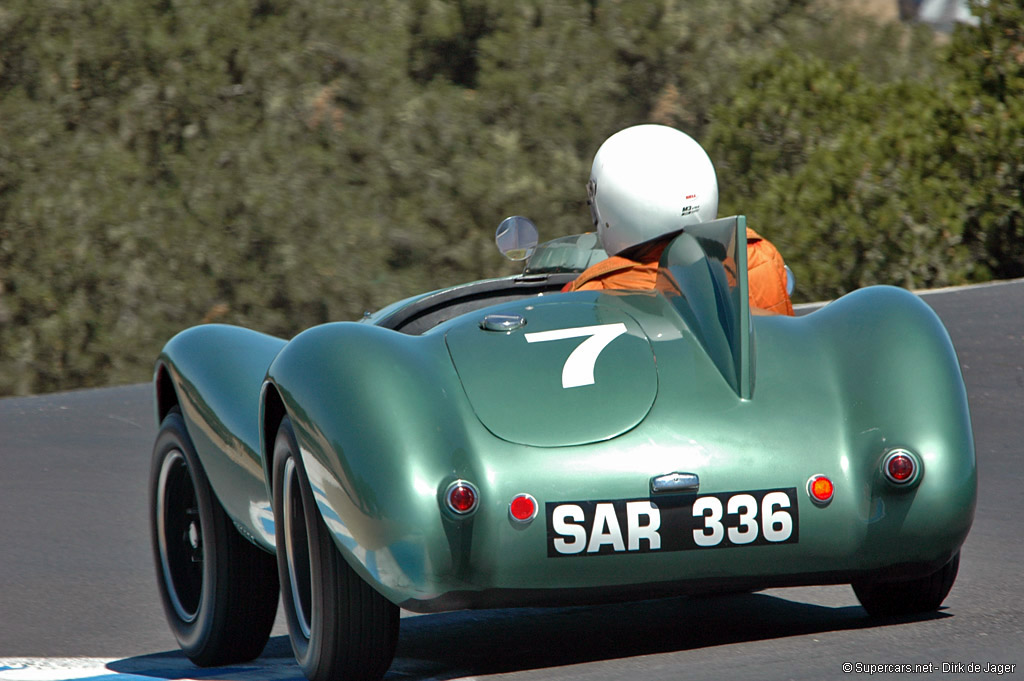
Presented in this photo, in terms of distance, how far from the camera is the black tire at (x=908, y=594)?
161 inches

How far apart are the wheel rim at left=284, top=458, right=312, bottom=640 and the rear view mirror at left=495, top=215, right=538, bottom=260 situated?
1375mm

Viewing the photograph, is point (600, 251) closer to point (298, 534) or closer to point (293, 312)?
point (298, 534)

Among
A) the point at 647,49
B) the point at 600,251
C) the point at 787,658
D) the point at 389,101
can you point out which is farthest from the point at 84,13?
the point at 787,658

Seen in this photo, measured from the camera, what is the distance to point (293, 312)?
19547 millimetres

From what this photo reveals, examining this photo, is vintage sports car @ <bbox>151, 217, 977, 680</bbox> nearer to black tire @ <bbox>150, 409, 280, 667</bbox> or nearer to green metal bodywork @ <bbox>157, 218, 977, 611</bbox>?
green metal bodywork @ <bbox>157, 218, 977, 611</bbox>

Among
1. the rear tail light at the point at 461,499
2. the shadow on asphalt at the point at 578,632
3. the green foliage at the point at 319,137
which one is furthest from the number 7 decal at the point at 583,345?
the green foliage at the point at 319,137

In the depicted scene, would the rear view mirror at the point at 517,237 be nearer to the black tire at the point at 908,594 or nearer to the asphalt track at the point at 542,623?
the asphalt track at the point at 542,623

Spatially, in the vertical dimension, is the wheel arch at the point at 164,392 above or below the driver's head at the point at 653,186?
below

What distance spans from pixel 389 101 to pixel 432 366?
677 inches

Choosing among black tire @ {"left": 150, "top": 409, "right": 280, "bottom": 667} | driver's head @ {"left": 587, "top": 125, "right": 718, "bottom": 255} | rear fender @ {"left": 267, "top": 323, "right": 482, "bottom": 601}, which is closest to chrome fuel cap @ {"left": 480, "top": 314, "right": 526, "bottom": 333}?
rear fender @ {"left": 267, "top": 323, "right": 482, "bottom": 601}

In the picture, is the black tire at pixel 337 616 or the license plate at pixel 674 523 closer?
the license plate at pixel 674 523

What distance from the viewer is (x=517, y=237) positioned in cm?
496

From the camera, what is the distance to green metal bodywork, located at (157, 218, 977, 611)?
3406mm

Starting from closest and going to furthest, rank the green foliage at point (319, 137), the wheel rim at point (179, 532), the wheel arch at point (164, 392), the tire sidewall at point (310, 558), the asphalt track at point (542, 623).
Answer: the tire sidewall at point (310, 558)
the asphalt track at point (542, 623)
the wheel rim at point (179, 532)
the wheel arch at point (164, 392)
the green foliage at point (319, 137)
